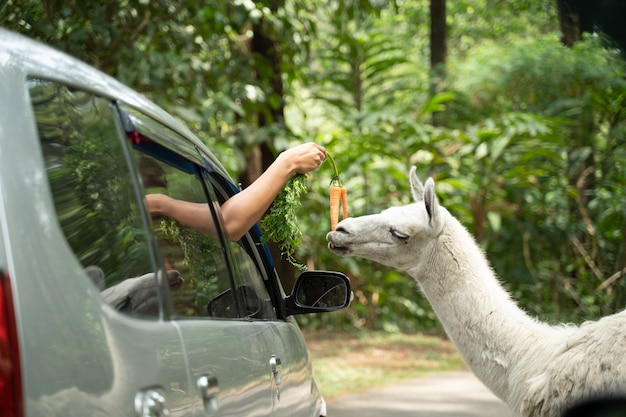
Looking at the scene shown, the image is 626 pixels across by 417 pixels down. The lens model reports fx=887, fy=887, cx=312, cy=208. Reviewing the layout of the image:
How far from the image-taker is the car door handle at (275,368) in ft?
10.5

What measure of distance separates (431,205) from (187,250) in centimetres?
237

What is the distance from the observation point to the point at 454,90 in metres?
15.1

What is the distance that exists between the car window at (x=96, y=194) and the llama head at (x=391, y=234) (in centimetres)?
278

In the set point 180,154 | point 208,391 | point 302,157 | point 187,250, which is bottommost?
point 208,391

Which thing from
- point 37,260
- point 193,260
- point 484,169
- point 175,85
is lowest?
point 484,169

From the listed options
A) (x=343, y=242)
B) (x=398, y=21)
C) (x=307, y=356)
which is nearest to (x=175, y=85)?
(x=343, y=242)

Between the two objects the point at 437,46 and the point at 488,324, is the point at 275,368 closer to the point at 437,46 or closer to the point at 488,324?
the point at 488,324

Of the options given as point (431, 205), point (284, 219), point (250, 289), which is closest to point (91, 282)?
point (250, 289)

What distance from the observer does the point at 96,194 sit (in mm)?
2127

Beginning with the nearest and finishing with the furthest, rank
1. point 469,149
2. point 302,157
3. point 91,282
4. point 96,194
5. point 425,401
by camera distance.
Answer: point 91,282
point 96,194
point 302,157
point 425,401
point 469,149

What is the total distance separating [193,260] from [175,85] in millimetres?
6830

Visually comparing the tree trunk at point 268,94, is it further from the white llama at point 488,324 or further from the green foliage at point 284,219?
the green foliage at point 284,219

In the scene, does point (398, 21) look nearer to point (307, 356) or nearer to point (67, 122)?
point (307, 356)

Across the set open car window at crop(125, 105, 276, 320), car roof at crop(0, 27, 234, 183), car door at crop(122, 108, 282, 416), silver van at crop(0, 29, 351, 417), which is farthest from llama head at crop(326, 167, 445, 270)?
car roof at crop(0, 27, 234, 183)
